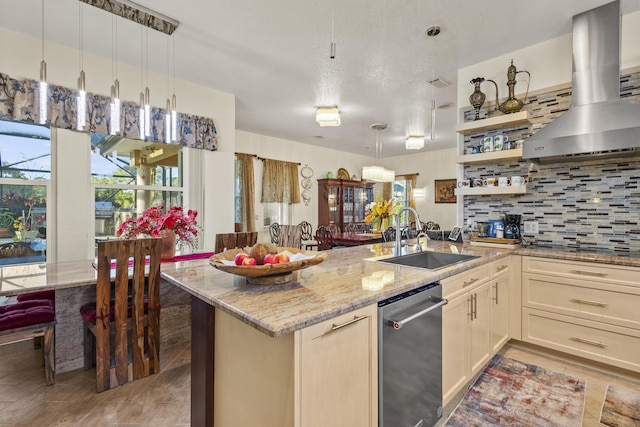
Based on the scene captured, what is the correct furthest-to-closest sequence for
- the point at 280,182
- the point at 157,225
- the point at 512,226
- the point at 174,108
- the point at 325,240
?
the point at 280,182
the point at 325,240
the point at 512,226
the point at 174,108
the point at 157,225

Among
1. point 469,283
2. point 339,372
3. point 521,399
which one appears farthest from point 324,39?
point 521,399

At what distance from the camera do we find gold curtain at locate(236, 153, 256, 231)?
583 cm

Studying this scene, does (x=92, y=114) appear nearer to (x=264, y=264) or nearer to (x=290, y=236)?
(x=264, y=264)

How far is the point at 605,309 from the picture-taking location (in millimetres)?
2121

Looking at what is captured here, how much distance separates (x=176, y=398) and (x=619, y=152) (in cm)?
364

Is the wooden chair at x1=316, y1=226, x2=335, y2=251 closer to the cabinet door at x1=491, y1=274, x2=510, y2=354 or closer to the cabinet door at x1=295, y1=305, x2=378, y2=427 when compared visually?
the cabinet door at x1=491, y1=274, x2=510, y2=354

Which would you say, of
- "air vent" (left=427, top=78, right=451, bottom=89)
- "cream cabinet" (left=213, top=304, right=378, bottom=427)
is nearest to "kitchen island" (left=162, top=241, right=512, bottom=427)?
"cream cabinet" (left=213, top=304, right=378, bottom=427)

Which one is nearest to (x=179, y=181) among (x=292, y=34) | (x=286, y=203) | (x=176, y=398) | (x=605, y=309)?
(x=292, y=34)

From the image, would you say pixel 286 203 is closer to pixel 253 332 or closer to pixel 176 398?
pixel 176 398

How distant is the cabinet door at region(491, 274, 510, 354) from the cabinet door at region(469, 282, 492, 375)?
0.33 feet

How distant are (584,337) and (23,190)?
4.79 metres

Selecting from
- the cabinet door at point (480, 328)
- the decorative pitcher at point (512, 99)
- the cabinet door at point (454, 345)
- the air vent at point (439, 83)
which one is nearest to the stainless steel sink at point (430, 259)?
the cabinet door at point (480, 328)

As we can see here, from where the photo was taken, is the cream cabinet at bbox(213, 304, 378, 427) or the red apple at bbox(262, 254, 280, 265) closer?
the cream cabinet at bbox(213, 304, 378, 427)

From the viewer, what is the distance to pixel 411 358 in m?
1.42
